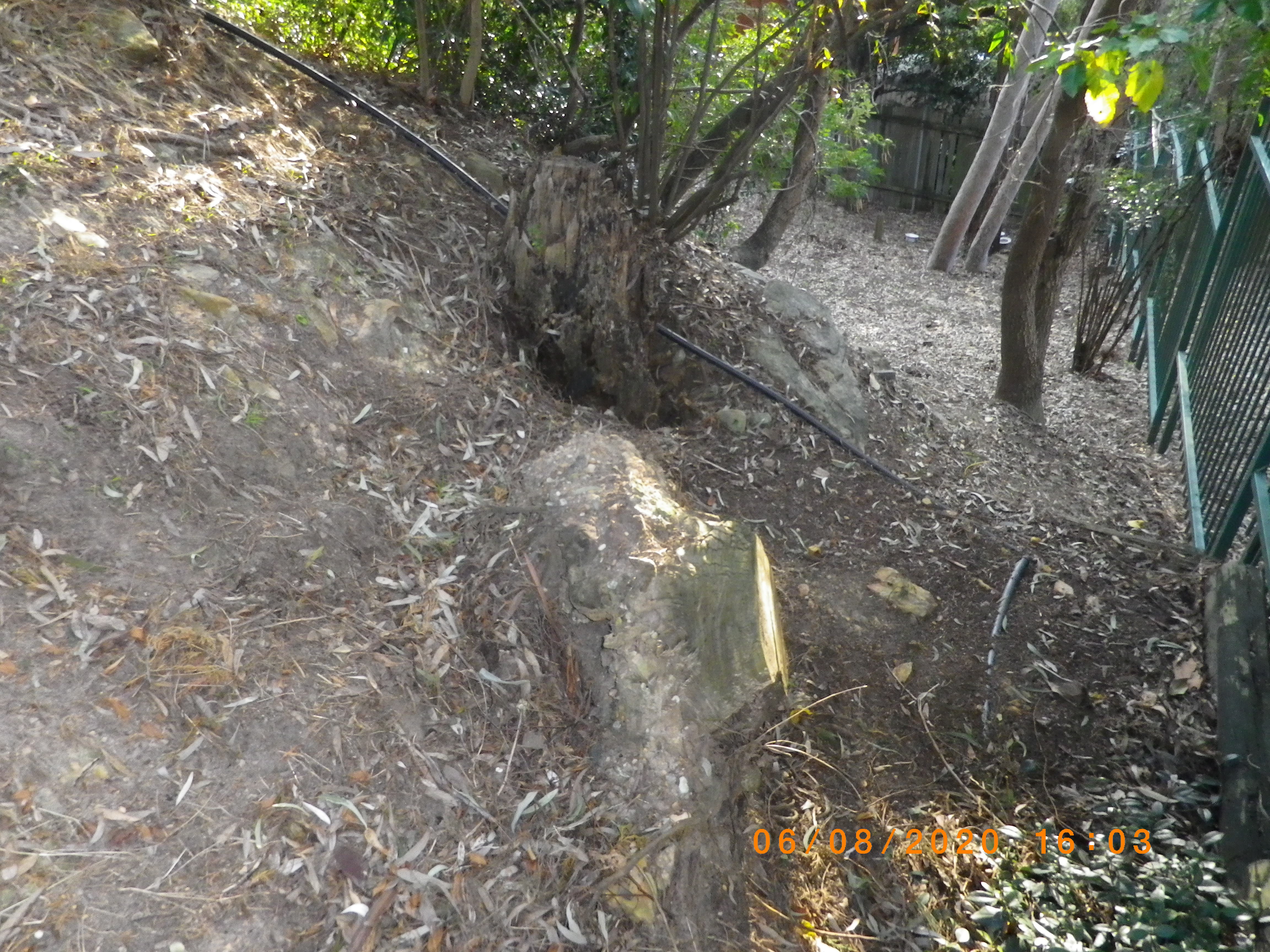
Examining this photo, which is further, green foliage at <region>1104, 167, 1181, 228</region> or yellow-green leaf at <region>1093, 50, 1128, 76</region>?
green foliage at <region>1104, 167, 1181, 228</region>

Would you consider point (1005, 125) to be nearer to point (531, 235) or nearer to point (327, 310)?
point (531, 235)

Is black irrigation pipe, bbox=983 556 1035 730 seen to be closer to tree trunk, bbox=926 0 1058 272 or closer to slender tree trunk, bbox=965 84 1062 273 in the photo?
slender tree trunk, bbox=965 84 1062 273

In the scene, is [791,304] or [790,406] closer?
[790,406]

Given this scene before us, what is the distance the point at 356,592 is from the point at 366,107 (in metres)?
2.73

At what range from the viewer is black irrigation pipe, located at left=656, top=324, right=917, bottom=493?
13.8 ft

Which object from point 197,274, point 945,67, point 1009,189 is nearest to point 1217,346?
point 197,274

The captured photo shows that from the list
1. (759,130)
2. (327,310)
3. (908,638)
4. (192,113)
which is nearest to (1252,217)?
(759,130)

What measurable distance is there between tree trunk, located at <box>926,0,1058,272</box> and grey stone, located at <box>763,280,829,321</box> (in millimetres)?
4344

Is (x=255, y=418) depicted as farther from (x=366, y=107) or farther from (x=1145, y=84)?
(x=1145, y=84)

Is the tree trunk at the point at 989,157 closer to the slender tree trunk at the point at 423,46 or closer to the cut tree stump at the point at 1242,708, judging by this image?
the slender tree trunk at the point at 423,46
